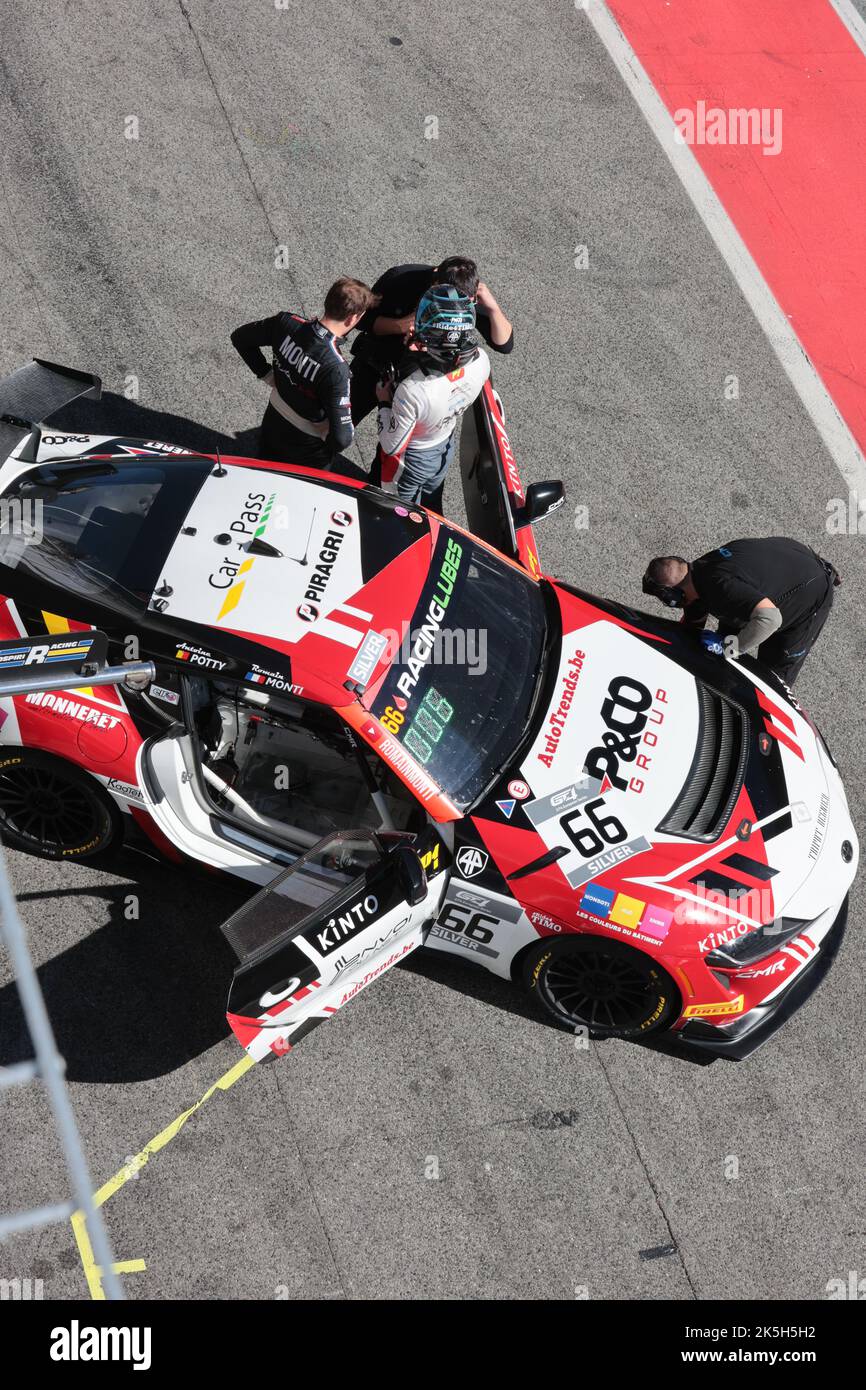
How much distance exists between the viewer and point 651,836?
215 inches

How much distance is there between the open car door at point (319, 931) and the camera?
16.5ft

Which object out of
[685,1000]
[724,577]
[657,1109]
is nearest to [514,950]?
[685,1000]

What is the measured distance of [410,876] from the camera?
505cm

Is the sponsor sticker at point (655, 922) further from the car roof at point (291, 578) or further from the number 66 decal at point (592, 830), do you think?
the car roof at point (291, 578)

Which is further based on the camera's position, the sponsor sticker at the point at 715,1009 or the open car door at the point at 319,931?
the sponsor sticker at the point at 715,1009

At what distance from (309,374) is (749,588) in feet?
8.32

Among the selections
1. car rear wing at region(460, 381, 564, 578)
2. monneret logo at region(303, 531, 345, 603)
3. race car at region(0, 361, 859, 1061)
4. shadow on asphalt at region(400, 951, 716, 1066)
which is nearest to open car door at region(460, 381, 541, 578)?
car rear wing at region(460, 381, 564, 578)

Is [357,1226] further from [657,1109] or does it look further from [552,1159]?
[657,1109]

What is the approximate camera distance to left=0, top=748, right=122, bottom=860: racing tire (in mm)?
5457

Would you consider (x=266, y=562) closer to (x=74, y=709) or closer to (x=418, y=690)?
(x=418, y=690)

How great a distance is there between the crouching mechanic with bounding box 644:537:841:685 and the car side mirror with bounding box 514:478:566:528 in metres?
0.63

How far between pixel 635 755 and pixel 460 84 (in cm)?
636

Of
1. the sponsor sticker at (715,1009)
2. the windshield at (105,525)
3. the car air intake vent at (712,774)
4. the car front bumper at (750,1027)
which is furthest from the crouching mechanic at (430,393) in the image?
the car front bumper at (750,1027)
